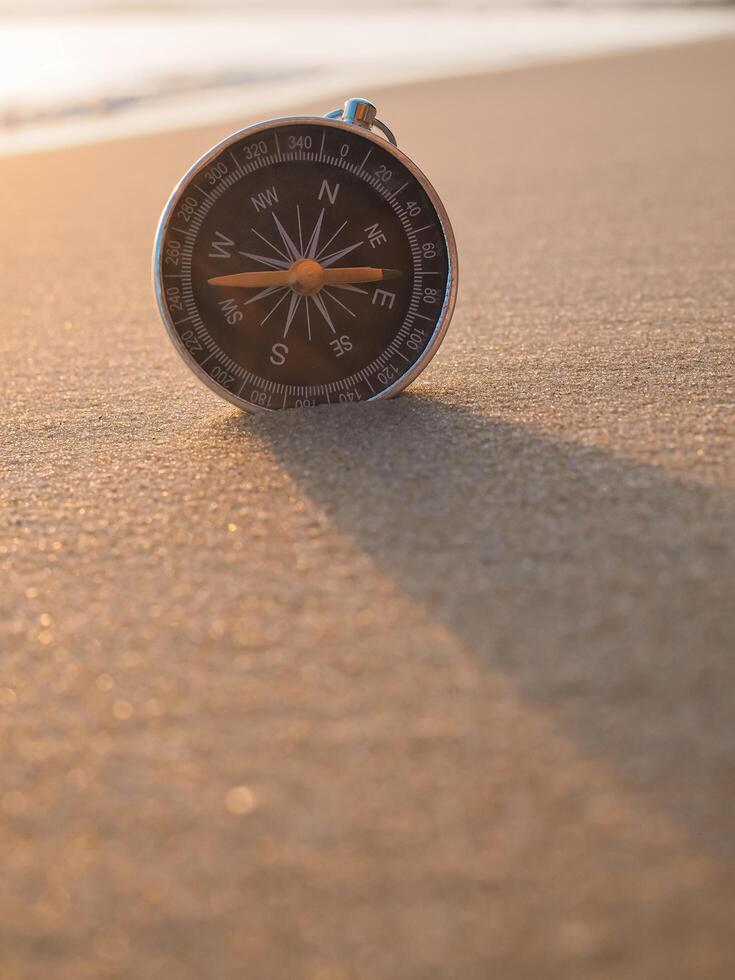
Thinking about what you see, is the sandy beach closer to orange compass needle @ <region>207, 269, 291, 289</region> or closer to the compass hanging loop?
orange compass needle @ <region>207, 269, 291, 289</region>

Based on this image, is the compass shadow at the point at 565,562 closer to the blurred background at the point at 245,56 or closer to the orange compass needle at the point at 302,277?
the orange compass needle at the point at 302,277

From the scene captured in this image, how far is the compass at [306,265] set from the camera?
1.81 metres

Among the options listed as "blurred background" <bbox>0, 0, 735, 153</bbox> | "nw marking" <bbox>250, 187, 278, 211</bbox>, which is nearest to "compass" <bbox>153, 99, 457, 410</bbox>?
"nw marking" <bbox>250, 187, 278, 211</bbox>

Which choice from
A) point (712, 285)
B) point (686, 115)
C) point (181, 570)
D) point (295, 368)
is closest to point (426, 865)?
point (181, 570)

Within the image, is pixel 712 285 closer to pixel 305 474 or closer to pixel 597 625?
pixel 305 474

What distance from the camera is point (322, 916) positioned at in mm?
910

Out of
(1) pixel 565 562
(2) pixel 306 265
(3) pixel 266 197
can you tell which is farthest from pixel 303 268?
(1) pixel 565 562

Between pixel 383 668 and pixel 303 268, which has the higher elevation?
pixel 303 268

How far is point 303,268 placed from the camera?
1.83 m

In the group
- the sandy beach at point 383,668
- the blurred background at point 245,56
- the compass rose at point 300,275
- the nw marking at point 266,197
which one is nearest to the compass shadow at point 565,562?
the sandy beach at point 383,668

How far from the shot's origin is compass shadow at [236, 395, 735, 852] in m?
1.09

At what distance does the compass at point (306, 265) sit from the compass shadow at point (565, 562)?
0.08 metres

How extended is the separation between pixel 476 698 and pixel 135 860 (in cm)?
37

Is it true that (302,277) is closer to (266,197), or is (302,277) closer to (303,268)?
(303,268)
